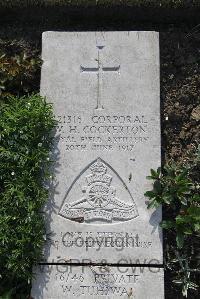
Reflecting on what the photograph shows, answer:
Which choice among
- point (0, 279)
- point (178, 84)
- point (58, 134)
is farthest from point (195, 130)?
point (0, 279)

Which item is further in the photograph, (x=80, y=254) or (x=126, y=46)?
(x=126, y=46)

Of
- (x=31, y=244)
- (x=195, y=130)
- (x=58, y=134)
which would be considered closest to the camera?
(x=31, y=244)

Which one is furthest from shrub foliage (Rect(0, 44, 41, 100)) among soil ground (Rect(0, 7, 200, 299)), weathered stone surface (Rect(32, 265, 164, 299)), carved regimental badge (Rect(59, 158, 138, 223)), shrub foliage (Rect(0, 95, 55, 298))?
weathered stone surface (Rect(32, 265, 164, 299))

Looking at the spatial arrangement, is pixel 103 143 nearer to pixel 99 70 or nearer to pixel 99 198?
pixel 99 198

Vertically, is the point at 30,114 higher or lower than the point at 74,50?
lower

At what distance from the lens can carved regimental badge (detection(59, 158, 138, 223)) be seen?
4898 mm

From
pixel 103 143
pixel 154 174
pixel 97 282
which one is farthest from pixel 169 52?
pixel 97 282

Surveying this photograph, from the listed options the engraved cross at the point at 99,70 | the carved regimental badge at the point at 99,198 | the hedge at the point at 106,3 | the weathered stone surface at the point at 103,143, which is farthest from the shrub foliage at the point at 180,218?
the hedge at the point at 106,3

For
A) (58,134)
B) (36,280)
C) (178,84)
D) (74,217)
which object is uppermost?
(178,84)

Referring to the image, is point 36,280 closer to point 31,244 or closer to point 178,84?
point 31,244

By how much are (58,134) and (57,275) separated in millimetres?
1239

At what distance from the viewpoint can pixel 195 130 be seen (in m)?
5.46

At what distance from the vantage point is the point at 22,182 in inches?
192

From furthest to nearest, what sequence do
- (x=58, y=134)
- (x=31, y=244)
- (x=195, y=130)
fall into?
(x=195, y=130) → (x=58, y=134) → (x=31, y=244)
